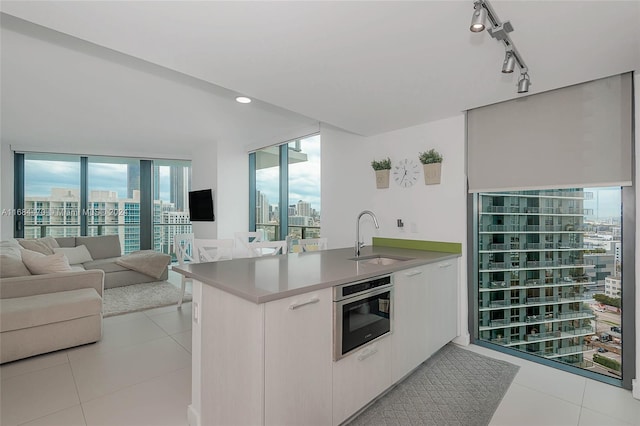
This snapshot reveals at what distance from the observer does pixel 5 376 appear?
2.35 metres

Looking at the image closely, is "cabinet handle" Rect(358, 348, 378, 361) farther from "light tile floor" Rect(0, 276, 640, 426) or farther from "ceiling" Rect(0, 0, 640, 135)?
"ceiling" Rect(0, 0, 640, 135)

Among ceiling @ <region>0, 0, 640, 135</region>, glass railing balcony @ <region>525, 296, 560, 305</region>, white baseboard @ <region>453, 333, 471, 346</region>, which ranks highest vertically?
ceiling @ <region>0, 0, 640, 135</region>

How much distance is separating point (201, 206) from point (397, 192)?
4265 mm

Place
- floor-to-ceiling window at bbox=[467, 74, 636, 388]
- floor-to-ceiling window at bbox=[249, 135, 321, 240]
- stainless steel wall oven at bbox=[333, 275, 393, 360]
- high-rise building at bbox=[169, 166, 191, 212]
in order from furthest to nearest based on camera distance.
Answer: high-rise building at bbox=[169, 166, 191, 212], floor-to-ceiling window at bbox=[249, 135, 321, 240], floor-to-ceiling window at bbox=[467, 74, 636, 388], stainless steel wall oven at bbox=[333, 275, 393, 360]

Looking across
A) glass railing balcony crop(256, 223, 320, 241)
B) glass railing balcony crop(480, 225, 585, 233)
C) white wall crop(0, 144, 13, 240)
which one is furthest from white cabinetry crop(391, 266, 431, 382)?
white wall crop(0, 144, 13, 240)

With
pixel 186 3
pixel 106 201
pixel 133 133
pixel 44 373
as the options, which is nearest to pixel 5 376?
pixel 44 373

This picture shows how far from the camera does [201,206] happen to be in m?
6.18

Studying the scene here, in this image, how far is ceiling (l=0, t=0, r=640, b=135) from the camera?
1445 millimetres

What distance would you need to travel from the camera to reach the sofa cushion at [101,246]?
569cm

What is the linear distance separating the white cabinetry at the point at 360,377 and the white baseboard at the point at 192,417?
2.60 ft

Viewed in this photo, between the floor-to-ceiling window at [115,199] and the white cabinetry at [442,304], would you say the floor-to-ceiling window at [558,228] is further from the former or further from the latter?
the floor-to-ceiling window at [115,199]

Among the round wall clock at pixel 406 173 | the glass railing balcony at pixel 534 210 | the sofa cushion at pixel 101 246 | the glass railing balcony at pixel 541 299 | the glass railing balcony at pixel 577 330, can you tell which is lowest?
the glass railing balcony at pixel 577 330

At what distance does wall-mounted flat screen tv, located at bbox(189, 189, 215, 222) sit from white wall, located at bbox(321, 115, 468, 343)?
2.70m

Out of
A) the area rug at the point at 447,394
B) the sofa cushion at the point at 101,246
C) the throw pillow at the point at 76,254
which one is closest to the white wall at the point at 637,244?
the area rug at the point at 447,394
